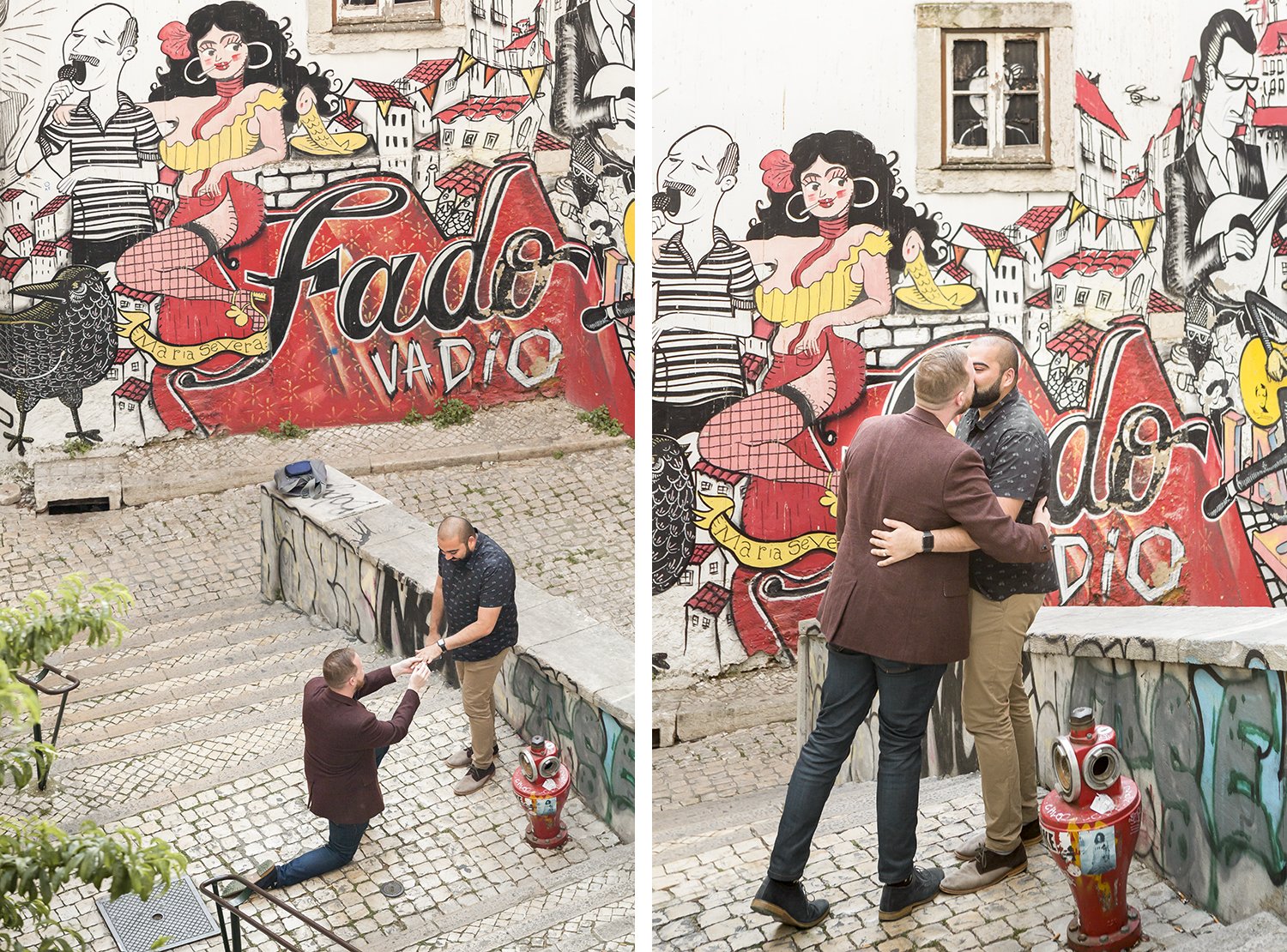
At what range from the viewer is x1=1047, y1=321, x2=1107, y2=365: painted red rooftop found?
777 centimetres

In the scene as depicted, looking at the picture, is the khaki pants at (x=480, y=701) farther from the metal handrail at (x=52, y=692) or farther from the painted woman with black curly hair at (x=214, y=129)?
the painted woman with black curly hair at (x=214, y=129)

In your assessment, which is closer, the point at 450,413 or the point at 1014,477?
the point at 1014,477

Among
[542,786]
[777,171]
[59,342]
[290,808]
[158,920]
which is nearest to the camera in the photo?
[158,920]

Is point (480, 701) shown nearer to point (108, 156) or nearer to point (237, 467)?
point (237, 467)

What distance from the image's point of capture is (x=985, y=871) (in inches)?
163

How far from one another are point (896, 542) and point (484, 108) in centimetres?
743

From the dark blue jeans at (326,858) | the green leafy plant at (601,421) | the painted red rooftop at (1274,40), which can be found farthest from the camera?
the green leafy plant at (601,421)

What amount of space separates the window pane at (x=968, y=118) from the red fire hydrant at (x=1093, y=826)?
179 inches

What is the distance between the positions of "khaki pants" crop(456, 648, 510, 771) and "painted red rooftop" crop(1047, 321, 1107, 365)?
145 inches

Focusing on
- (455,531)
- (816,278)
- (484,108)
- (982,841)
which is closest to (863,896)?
(982,841)

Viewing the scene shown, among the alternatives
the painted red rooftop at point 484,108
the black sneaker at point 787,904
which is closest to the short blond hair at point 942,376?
the black sneaker at point 787,904

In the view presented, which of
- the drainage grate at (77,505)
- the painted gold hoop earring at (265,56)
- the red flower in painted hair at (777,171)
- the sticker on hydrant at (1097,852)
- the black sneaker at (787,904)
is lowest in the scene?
the black sneaker at (787,904)

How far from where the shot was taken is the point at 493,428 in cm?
1090

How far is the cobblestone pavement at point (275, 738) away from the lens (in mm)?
5867
